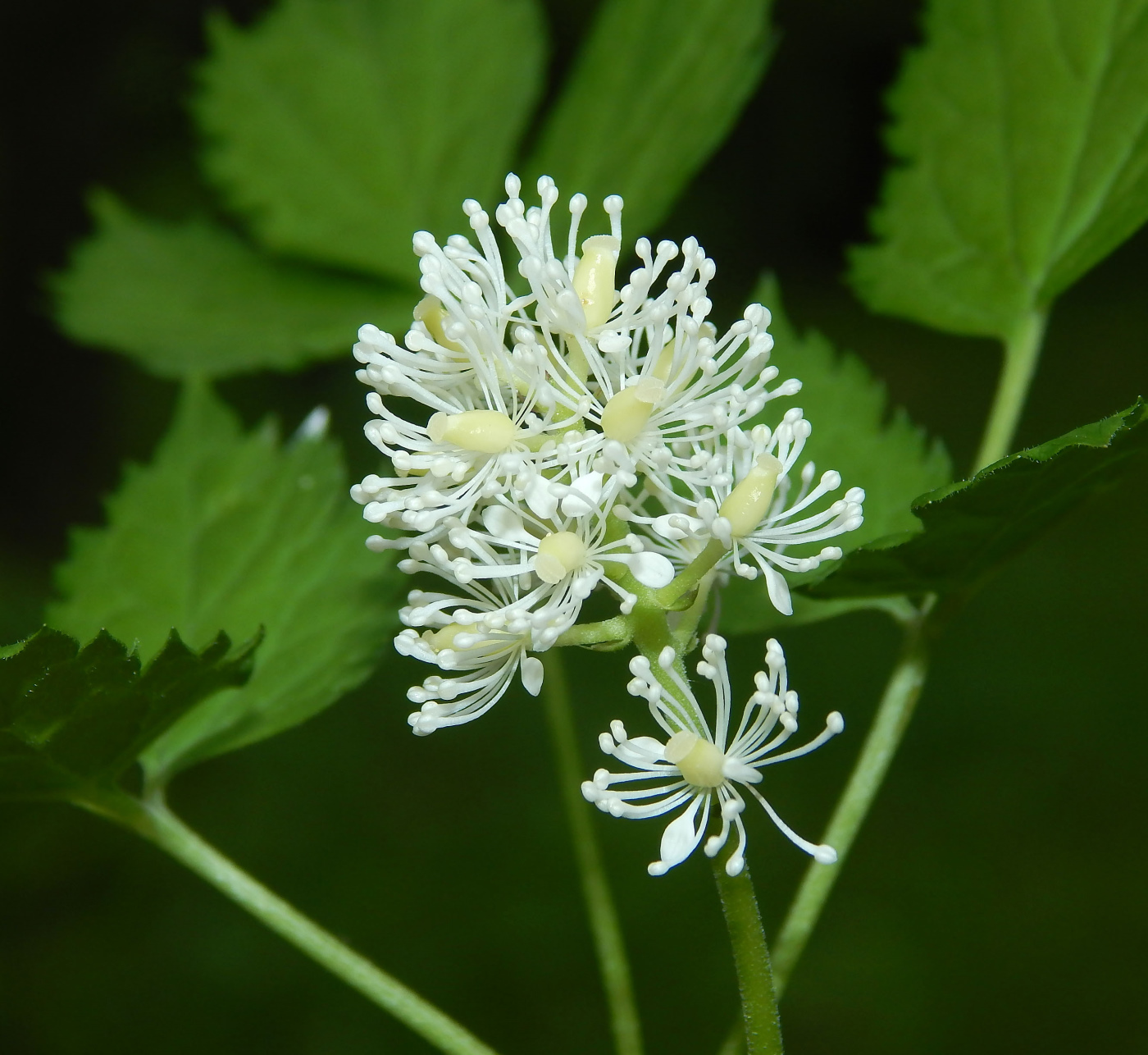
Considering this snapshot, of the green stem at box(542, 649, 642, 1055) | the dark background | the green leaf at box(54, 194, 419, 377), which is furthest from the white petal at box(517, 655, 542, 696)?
the dark background

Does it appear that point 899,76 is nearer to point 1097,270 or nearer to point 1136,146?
point 1136,146

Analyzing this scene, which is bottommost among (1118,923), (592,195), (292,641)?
(1118,923)

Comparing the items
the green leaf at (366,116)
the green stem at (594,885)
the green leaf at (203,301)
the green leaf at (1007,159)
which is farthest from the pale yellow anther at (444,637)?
the green leaf at (366,116)

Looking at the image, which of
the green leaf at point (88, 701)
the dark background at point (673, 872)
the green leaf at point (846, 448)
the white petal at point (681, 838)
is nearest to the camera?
the white petal at point (681, 838)

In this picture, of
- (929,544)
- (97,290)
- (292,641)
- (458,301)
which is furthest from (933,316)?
(97,290)

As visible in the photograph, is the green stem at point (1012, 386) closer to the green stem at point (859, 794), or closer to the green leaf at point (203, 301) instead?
the green stem at point (859, 794)

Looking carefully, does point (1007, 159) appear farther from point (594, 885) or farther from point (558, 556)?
point (594, 885)
